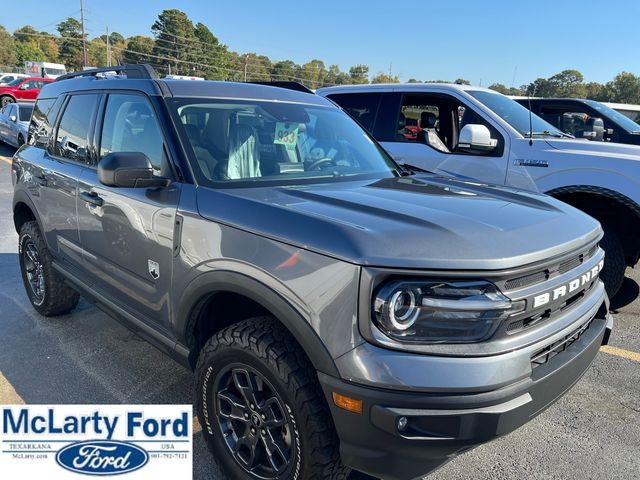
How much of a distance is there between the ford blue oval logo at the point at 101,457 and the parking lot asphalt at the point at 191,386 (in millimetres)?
398

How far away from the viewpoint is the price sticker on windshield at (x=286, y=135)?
9.86ft

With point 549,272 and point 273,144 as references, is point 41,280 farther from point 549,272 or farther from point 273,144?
point 549,272

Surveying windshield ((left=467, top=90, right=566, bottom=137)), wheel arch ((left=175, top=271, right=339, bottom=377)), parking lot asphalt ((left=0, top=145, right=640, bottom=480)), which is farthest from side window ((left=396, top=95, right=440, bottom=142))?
wheel arch ((left=175, top=271, right=339, bottom=377))

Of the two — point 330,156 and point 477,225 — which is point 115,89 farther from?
point 477,225

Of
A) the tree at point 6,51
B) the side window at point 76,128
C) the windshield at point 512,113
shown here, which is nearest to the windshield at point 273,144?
the side window at point 76,128

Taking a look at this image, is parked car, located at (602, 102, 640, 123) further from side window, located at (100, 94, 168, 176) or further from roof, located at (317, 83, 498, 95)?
side window, located at (100, 94, 168, 176)

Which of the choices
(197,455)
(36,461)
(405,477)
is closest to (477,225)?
(405,477)

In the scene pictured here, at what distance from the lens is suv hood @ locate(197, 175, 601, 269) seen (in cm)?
177

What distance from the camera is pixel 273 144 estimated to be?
294cm

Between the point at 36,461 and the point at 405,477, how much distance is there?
160cm

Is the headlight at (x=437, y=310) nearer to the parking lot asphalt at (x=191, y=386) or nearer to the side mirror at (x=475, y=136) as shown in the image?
the parking lot asphalt at (x=191, y=386)

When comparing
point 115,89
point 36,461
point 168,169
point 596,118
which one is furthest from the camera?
point 596,118

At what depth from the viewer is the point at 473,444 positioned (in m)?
1.74

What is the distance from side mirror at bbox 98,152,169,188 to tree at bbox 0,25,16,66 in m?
95.5
